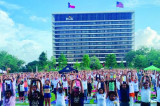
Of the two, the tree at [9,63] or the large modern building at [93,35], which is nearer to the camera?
the tree at [9,63]

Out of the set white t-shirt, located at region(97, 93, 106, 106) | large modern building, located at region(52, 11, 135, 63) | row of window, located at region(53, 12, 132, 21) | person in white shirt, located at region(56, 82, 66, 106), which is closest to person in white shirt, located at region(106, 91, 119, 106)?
white t-shirt, located at region(97, 93, 106, 106)

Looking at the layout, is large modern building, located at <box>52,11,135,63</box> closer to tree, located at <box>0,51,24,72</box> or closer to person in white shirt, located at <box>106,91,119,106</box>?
tree, located at <box>0,51,24,72</box>

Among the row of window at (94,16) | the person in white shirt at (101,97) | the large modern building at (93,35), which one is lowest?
the person in white shirt at (101,97)

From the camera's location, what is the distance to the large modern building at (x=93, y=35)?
3937 inches

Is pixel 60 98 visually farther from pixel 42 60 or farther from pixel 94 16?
pixel 94 16

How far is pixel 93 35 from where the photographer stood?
10000cm

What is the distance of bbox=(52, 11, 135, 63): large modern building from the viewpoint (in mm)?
100000

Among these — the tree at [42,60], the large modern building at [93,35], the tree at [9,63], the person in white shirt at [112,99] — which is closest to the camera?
the person in white shirt at [112,99]

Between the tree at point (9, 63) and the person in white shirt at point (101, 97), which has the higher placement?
the person in white shirt at point (101, 97)

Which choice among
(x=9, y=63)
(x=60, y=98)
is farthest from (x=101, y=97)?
(x=9, y=63)

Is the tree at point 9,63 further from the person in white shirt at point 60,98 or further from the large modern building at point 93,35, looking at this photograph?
the person in white shirt at point 60,98

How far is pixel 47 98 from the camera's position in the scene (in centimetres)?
1013

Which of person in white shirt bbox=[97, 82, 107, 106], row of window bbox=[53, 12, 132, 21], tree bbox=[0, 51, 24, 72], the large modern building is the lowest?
tree bbox=[0, 51, 24, 72]

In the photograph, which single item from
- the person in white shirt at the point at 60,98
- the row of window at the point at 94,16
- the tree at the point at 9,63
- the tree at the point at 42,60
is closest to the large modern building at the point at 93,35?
the row of window at the point at 94,16
